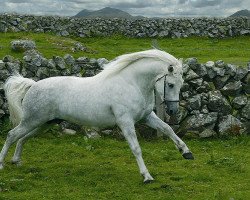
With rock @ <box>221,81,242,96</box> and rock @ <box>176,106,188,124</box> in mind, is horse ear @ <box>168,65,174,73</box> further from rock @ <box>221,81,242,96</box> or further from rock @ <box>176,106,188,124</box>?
rock @ <box>221,81,242,96</box>

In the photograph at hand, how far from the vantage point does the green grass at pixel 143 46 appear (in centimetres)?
2536

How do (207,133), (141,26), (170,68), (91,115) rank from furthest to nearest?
(141,26) → (207,133) → (91,115) → (170,68)

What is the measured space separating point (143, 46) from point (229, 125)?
19.8m

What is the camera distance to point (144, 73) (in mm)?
9492

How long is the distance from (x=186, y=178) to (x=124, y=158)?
213cm

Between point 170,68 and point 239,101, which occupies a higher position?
point 170,68

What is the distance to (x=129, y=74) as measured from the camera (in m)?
9.59

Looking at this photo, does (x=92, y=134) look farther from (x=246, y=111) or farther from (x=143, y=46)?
(x=143, y=46)

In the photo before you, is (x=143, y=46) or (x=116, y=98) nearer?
(x=116, y=98)

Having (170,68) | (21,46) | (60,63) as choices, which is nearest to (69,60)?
(60,63)

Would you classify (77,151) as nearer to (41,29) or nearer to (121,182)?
(121,182)

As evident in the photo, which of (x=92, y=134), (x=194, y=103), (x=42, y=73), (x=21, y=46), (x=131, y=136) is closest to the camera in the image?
(x=131, y=136)

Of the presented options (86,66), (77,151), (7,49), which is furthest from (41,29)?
(77,151)

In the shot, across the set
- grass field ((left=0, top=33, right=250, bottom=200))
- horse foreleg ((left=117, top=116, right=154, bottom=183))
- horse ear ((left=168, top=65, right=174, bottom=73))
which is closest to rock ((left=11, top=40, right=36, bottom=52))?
grass field ((left=0, top=33, right=250, bottom=200))
